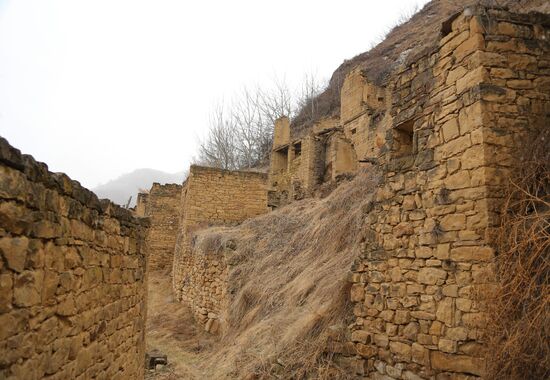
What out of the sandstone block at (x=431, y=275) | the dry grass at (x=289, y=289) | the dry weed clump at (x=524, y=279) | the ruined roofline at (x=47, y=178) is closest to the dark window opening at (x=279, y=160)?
the dry grass at (x=289, y=289)

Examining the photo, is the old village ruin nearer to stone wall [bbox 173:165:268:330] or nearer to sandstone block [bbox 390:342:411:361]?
sandstone block [bbox 390:342:411:361]

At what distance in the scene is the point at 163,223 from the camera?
56.2 feet

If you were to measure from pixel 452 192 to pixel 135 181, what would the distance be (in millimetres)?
101919

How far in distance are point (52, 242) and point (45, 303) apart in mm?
343

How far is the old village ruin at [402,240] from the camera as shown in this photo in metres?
2.18

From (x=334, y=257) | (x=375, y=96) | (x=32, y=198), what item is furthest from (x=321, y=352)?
(x=375, y=96)

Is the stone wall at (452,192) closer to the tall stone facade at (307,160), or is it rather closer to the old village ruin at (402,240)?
the old village ruin at (402,240)

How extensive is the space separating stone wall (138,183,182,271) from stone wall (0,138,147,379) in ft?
42.3

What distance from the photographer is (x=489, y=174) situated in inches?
152

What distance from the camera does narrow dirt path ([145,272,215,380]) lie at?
732 centimetres

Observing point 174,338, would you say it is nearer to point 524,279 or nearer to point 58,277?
point 58,277

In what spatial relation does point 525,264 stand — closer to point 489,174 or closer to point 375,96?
point 489,174

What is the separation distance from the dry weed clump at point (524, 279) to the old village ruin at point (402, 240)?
14 centimetres

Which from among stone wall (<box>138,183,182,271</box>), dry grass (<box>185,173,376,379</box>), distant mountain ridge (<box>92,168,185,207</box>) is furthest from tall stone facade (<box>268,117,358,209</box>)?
distant mountain ridge (<box>92,168,185,207</box>)
